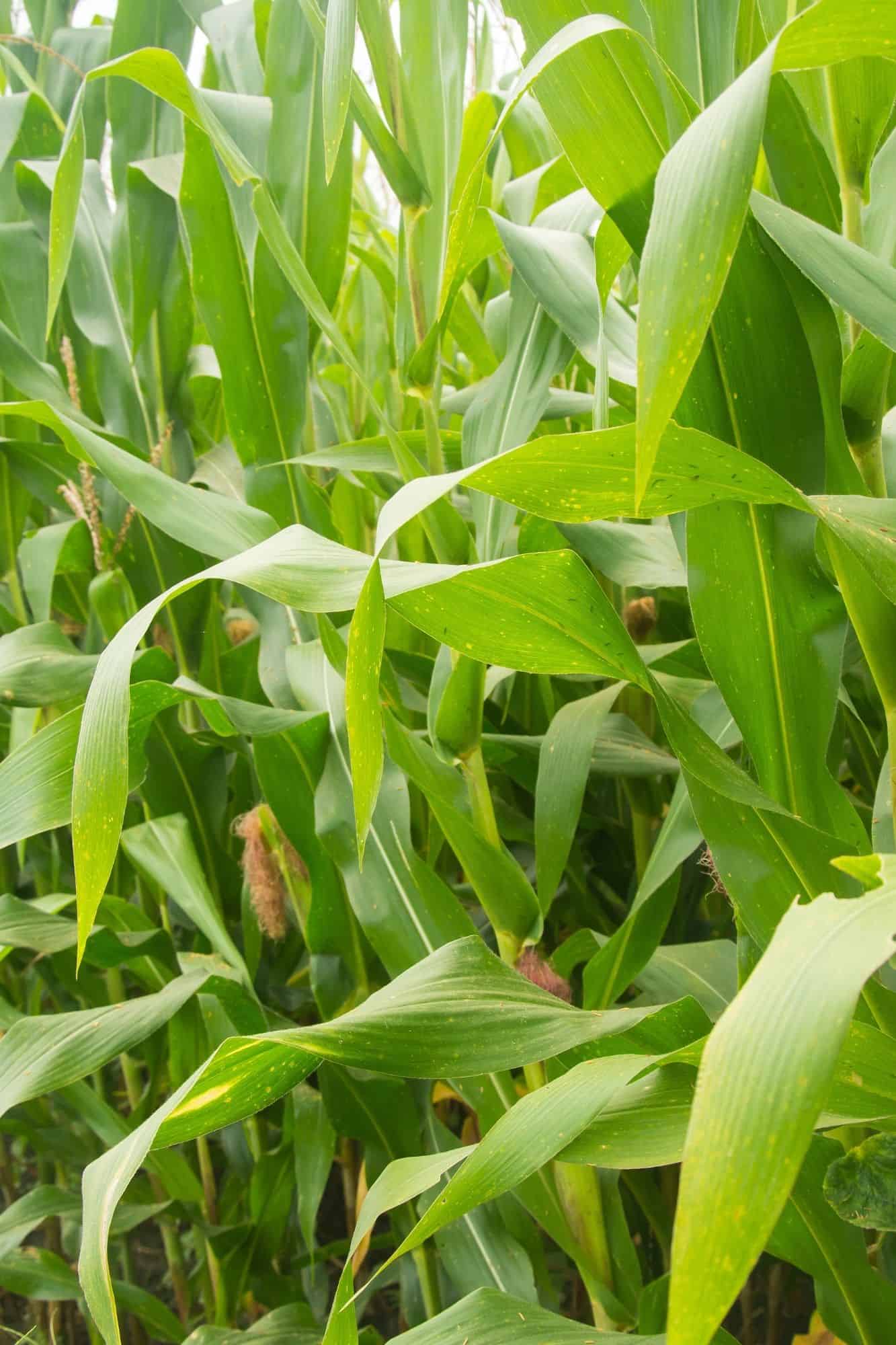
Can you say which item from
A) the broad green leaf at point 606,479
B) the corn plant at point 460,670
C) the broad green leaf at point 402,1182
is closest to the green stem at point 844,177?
the corn plant at point 460,670

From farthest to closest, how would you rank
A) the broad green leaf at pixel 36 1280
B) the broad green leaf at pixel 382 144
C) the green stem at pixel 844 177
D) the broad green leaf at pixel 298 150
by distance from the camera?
the broad green leaf at pixel 36 1280 < the broad green leaf at pixel 298 150 < the broad green leaf at pixel 382 144 < the green stem at pixel 844 177

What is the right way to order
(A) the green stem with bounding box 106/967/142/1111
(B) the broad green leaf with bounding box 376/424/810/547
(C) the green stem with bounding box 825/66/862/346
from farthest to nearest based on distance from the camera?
(A) the green stem with bounding box 106/967/142/1111 < (C) the green stem with bounding box 825/66/862/346 < (B) the broad green leaf with bounding box 376/424/810/547

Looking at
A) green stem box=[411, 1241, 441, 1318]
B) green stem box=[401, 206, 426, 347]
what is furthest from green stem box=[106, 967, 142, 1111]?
green stem box=[401, 206, 426, 347]

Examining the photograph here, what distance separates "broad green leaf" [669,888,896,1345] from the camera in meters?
0.20

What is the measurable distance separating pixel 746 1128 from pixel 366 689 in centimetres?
19

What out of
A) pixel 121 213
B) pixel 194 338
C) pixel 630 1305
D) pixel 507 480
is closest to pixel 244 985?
pixel 630 1305

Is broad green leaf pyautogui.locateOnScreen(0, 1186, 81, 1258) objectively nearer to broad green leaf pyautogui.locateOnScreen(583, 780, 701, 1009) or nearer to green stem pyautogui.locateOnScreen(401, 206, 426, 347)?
broad green leaf pyautogui.locateOnScreen(583, 780, 701, 1009)

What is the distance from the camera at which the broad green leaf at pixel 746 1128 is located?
0.20 metres

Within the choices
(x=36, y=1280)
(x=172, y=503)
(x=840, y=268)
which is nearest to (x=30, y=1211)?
(x=36, y=1280)

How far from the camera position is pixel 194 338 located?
110 cm

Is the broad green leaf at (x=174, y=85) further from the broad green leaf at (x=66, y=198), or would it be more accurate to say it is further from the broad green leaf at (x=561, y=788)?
the broad green leaf at (x=561, y=788)

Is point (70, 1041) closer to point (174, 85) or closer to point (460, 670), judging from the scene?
point (460, 670)

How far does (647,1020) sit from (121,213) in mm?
670

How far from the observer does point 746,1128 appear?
208mm
